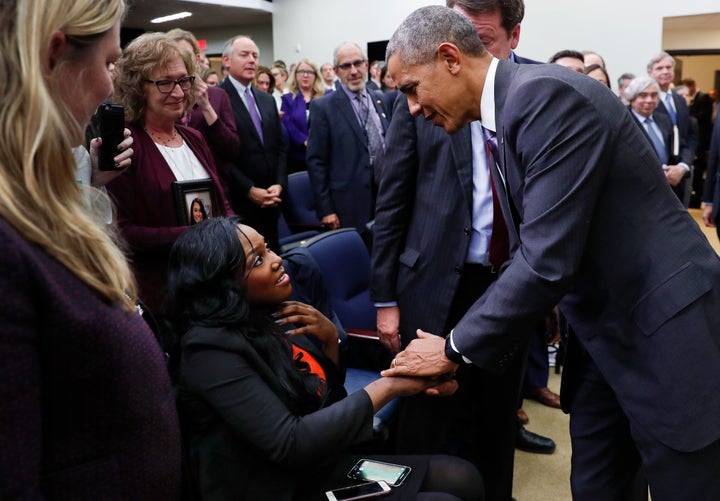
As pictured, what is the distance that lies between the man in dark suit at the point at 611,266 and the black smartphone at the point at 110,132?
93 centimetres

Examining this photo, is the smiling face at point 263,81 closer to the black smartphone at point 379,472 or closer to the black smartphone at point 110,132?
the black smartphone at point 110,132

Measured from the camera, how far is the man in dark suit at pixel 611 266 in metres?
1.30

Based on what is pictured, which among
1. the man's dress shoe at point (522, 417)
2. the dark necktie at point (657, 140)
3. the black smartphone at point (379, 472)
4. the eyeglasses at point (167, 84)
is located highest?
the eyeglasses at point (167, 84)

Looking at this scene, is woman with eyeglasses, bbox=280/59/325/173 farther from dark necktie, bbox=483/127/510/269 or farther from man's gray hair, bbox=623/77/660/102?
dark necktie, bbox=483/127/510/269

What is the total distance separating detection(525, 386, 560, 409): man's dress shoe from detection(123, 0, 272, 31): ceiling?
426 inches

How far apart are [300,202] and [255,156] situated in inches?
29.0

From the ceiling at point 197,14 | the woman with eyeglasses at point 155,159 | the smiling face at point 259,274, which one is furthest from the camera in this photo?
the ceiling at point 197,14

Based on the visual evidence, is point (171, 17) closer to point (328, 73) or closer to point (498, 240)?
point (328, 73)

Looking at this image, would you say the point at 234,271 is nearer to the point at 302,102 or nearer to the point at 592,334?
the point at 592,334

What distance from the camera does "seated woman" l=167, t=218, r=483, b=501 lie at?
1.36 metres

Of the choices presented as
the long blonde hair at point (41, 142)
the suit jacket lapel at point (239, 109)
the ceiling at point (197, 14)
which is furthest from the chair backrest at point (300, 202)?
the ceiling at point (197, 14)

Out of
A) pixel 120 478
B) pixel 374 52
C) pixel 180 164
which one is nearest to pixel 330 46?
pixel 374 52

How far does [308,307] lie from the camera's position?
187 cm

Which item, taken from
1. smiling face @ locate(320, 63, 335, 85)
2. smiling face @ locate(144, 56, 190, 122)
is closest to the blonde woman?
smiling face @ locate(144, 56, 190, 122)
